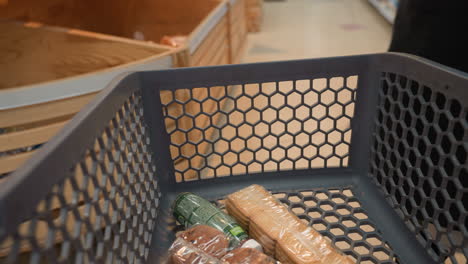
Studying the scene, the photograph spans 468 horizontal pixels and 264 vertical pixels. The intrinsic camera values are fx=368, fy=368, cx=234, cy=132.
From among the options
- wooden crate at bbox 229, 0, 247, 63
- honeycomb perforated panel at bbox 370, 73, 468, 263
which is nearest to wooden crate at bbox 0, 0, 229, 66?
wooden crate at bbox 229, 0, 247, 63

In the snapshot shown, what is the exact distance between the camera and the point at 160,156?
88cm

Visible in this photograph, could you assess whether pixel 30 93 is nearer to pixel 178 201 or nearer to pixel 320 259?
pixel 178 201

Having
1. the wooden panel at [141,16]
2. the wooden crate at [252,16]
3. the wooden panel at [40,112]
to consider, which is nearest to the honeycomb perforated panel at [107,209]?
the wooden panel at [40,112]

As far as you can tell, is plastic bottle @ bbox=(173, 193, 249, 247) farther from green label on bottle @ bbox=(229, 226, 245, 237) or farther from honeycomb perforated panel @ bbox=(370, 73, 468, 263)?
honeycomb perforated panel @ bbox=(370, 73, 468, 263)

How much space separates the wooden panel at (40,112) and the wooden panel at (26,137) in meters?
0.03

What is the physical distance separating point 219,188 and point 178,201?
13 centimetres

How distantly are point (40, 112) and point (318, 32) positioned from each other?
3.80 m

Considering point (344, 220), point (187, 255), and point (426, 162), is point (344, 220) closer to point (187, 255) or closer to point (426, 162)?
point (426, 162)

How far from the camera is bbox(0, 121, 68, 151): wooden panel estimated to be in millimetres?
1078

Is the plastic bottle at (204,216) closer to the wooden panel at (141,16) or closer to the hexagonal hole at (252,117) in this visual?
the hexagonal hole at (252,117)

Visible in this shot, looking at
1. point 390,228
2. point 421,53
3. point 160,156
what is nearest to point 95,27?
point 160,156

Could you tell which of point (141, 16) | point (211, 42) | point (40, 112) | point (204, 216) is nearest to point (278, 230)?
point (204, 216)

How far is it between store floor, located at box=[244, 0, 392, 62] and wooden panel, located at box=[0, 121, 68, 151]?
256cm

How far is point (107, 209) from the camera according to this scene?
0.56 meters
